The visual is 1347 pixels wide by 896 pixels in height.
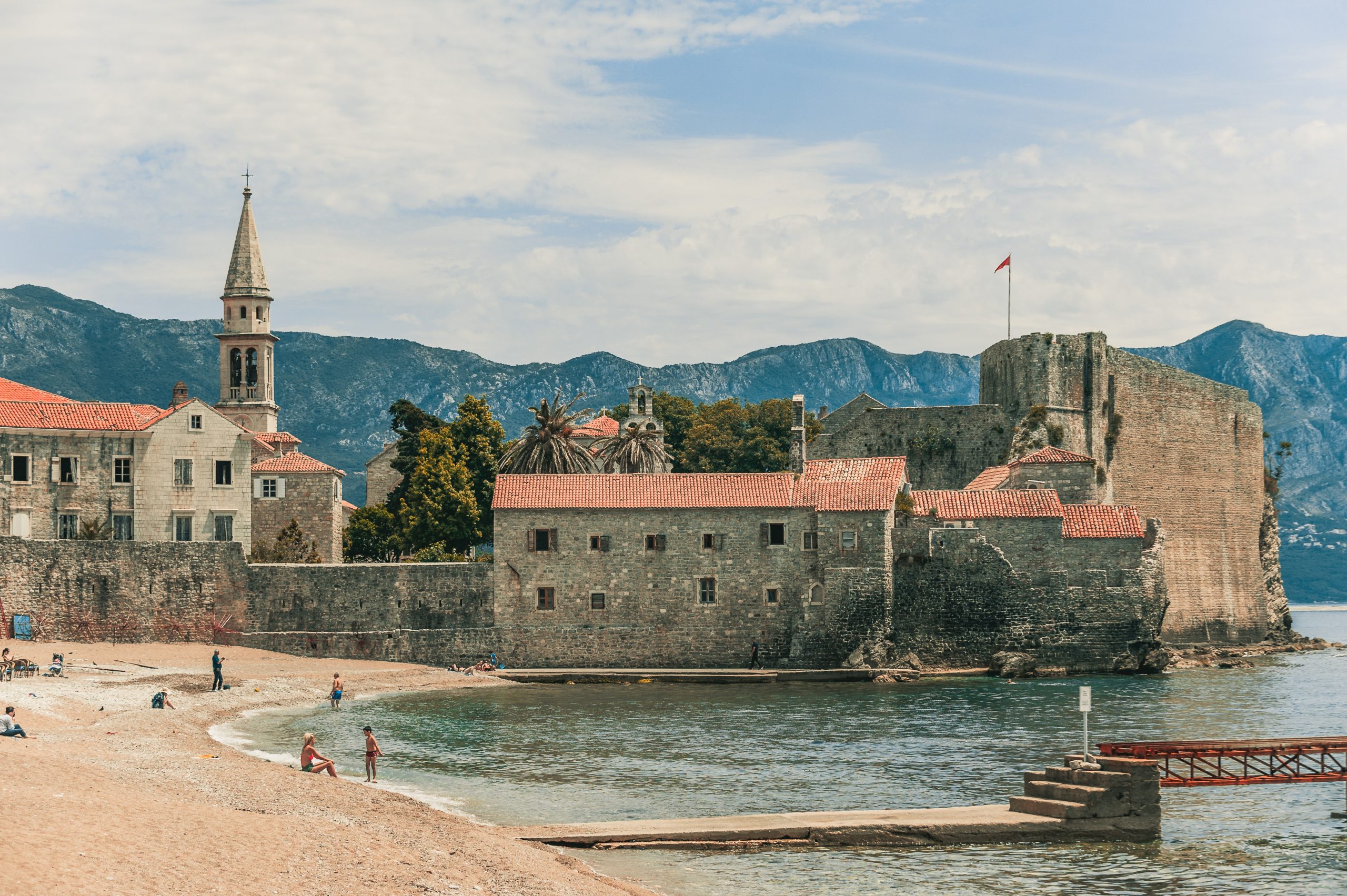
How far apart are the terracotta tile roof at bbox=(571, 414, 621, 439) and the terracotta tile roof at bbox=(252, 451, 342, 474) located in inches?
963

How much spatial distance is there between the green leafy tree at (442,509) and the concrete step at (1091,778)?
3960 cm

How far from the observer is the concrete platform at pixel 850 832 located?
26.5 metres

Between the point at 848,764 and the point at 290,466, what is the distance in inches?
1451

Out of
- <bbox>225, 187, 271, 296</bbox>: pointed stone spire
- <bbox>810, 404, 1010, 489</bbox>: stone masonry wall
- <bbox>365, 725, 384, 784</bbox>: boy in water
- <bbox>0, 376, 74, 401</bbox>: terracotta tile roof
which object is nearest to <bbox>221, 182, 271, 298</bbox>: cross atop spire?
<bbox>225, 187, 271, 296</bbox>: pointed stone spire

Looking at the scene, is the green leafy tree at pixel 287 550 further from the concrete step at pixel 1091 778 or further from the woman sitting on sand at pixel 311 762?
the concrete step at pixel 1091 778

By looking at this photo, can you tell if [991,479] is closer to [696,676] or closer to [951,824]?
[696,676]

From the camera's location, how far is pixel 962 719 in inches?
1775

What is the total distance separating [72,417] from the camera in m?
57.9

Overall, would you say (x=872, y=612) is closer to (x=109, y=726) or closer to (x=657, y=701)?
(x=657, y=701)

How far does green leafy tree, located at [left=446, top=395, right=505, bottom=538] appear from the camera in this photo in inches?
2643

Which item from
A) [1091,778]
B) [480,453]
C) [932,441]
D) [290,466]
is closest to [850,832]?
[1091,778]

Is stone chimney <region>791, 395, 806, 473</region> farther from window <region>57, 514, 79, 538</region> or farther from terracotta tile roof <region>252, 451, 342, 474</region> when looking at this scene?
window <region>57, 514, 79, 538</region>

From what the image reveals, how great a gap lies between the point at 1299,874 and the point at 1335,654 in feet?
215

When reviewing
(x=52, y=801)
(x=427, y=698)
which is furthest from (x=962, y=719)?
(x=52, y=801)
